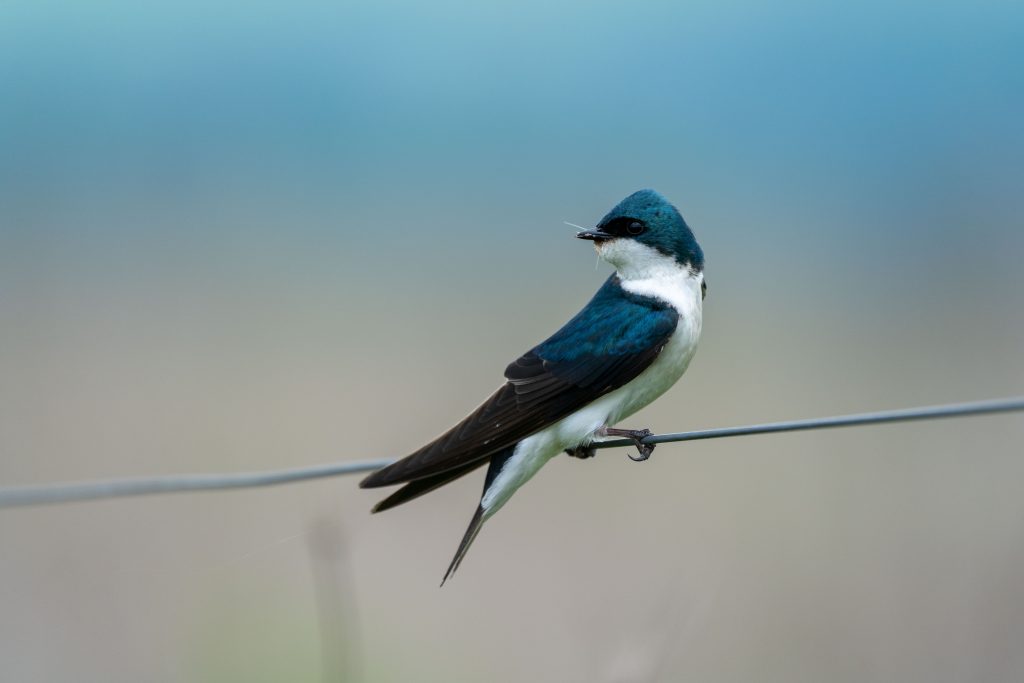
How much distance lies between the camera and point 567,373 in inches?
121

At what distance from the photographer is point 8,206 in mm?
9406

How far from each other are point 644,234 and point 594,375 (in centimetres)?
44

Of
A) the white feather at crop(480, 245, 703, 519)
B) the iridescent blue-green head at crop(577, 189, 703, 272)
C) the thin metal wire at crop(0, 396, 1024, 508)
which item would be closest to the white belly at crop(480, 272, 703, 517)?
the white feather at crop(480, 245, 703, 519)

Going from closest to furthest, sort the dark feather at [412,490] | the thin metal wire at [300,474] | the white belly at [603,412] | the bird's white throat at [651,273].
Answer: the thin metal wire at [300,474], the dark feather at [412,490], the white belly at [603,412], the bird's white throat at [651,273]

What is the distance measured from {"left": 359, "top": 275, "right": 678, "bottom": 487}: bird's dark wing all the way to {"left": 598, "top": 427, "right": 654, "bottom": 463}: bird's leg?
0.30 feet

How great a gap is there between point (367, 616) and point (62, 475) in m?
1.71

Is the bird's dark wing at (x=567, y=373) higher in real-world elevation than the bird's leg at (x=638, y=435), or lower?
higher

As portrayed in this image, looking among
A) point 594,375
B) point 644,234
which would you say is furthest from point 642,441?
point 644,234

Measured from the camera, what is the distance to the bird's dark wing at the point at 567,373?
2.96 m

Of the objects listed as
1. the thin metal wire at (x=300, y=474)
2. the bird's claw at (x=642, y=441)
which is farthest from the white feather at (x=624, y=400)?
the thin metal wire at (x=300, y=474)

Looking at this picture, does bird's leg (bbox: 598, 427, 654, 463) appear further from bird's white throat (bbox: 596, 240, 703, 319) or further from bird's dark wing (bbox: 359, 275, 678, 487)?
bird's white throat (bbox: 596, 240, 703, 319)

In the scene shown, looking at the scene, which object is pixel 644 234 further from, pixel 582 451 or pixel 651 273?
pixel 582 451

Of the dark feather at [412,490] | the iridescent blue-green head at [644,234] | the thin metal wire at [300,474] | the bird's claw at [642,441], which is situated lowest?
the dark feather at [412,490]

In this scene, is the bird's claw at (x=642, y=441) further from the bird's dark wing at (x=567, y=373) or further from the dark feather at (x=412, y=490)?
the dark feather at (x=412, y=490)
